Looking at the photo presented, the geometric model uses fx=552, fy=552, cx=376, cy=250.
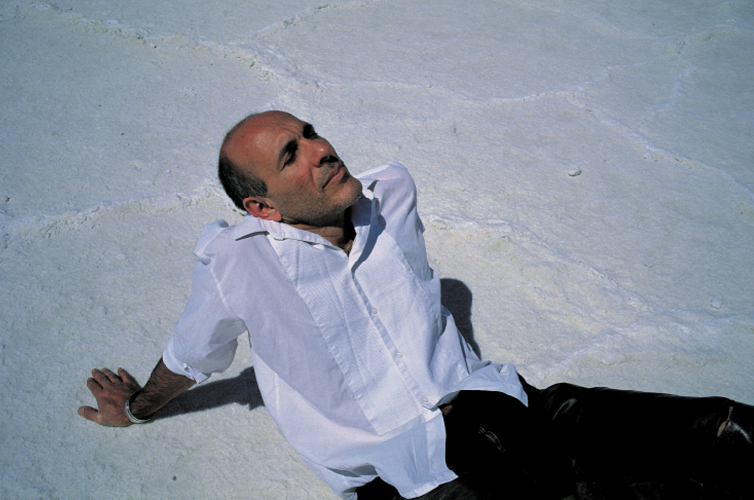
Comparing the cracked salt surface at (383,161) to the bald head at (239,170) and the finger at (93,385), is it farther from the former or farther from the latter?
the bald head at (239,170)

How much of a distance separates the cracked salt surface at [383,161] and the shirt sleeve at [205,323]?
1.58 feet

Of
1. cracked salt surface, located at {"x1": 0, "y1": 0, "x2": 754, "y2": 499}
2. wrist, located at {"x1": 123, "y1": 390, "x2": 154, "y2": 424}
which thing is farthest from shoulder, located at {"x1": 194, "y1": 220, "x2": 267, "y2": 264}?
cracked salt surface, located at {"x1": 0, "y1": 0, "x2": 754, "y2": 499}

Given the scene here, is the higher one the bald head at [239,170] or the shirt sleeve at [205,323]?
the bald head at [239,170]

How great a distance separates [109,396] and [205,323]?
0.62m

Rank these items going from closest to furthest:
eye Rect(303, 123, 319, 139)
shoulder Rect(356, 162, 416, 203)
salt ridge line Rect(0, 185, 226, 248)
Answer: eye Rect(303, 123, 319, 139), shoulder Rect(356, 162, 416, 203), salt ridge line Rect(0, 185, 226, 248)

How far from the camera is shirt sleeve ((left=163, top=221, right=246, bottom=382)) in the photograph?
3.97 feet

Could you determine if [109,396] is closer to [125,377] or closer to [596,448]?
[125,377]

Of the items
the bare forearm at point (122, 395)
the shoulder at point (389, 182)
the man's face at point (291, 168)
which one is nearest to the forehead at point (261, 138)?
the man's face at point (291, 168)

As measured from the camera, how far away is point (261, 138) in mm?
1261

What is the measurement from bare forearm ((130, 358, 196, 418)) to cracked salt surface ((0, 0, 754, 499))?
0.12m

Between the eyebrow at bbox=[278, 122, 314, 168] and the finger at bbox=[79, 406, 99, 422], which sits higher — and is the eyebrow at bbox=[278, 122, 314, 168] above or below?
above

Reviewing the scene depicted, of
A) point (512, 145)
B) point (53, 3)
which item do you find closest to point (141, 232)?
point (512, 145)

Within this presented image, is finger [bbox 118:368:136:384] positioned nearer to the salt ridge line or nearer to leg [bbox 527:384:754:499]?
the salt ridge line

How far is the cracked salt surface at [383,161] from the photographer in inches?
66.6
